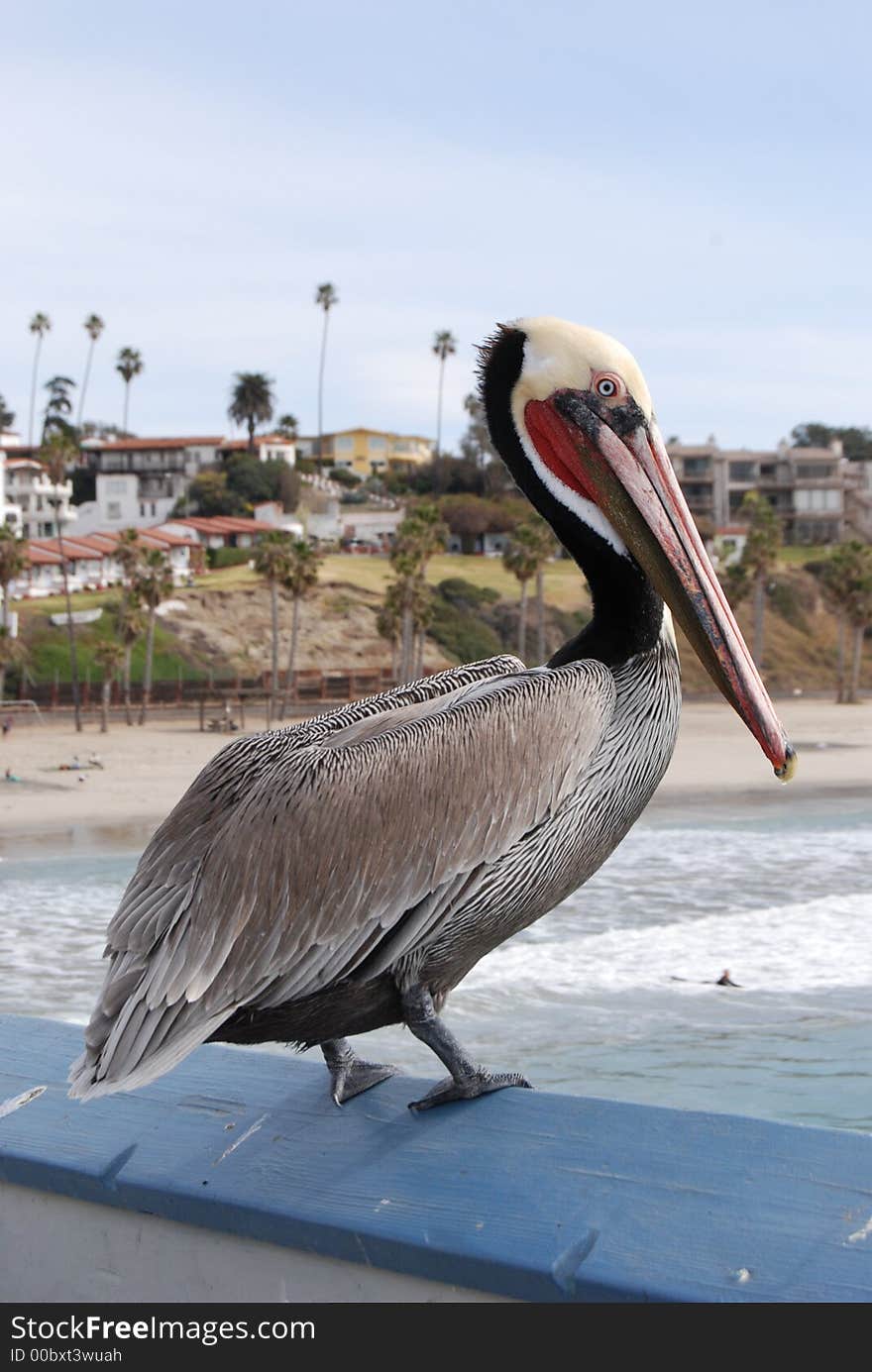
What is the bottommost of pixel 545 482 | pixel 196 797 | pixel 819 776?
pixel 819 776

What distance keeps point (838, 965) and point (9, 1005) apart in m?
7.36

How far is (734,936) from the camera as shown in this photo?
14969 mm

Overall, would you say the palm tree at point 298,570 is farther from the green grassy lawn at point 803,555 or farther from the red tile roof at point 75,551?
the green grassy lawn at point 803,555

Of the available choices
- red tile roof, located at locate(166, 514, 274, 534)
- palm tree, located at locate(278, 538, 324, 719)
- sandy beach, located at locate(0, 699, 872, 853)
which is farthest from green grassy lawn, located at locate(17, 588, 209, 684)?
red tile roof, located at locate(166, 514, 274, 534)

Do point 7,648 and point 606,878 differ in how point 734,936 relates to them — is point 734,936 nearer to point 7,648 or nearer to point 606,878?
point 606,878

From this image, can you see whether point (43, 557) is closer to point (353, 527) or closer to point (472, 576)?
point (472, 576)

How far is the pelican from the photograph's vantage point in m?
2.82

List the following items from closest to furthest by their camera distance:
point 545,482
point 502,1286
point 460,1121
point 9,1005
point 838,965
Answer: point 502,1286
point 460,1121
point 545,482
point 9,1005
point 838,965

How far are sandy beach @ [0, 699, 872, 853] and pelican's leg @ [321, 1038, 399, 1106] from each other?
20864mm

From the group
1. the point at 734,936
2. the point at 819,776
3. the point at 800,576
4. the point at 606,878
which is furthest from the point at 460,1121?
the point at 800,576

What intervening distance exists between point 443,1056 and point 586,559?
110 cm

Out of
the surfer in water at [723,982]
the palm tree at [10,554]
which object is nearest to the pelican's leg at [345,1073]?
the surfer in water at [723,982]

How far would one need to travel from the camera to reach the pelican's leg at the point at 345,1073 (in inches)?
121

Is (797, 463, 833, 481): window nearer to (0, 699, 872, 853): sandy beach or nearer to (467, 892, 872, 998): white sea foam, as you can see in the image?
(0, 699, 872, 853): sandy beach
